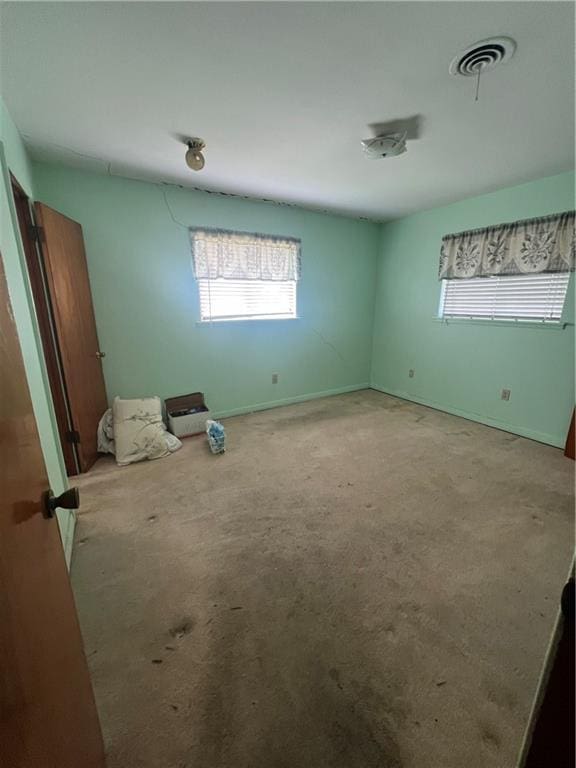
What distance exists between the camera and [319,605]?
1.37m

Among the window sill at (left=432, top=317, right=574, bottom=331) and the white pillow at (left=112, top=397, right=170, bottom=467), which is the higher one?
the window sill at (left=432, top=317, right=574, bottom=331)

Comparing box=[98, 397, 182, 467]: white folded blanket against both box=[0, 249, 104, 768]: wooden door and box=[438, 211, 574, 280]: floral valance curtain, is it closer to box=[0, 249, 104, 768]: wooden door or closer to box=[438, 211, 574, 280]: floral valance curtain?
box=[0, 249, 104, 768]: wooden door

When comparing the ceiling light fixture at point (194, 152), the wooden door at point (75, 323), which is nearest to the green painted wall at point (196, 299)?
the wooden door at point (75, 323)

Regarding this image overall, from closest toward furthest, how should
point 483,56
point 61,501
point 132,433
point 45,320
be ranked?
point 61,501 → point 483,56 → point 45,320 → point 132,433

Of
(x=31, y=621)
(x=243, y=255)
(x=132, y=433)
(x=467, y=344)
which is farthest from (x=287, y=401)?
(x=31, y=621)

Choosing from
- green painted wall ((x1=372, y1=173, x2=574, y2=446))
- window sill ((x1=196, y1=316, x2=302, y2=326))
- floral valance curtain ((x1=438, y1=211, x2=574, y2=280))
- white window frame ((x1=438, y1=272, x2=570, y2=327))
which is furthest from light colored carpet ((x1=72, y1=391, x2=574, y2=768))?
floral valance curtain ((x1=438, y1=211, x2=574, y2=280))

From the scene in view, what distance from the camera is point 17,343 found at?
0.71 m

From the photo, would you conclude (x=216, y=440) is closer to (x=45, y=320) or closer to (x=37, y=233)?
(x=45, y=320)

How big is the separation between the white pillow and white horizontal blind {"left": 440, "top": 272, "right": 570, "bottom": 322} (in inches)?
130

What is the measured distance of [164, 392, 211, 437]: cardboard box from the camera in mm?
2926

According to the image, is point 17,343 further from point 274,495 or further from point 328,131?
point 328,131

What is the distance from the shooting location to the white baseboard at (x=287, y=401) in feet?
11.5

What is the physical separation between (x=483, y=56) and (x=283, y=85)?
840 mm

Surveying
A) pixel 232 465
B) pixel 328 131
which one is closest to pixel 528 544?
pixel 232 465
